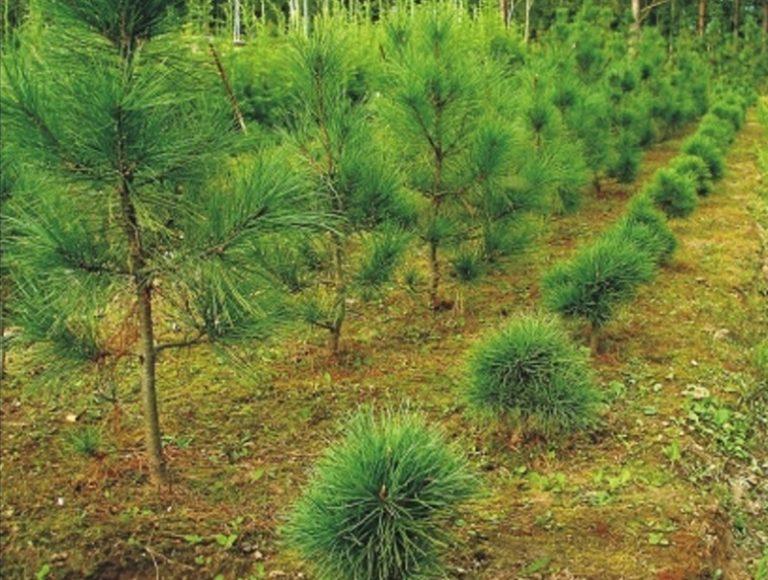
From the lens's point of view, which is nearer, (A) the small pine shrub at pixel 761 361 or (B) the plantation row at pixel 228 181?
(B) the plantation row at pixel 228 181

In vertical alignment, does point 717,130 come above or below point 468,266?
above

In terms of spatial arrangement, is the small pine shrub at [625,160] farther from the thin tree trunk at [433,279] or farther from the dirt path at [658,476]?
the thin tree trunk at [433,279]

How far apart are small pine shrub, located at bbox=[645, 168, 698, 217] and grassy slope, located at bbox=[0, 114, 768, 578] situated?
1759 millimetres

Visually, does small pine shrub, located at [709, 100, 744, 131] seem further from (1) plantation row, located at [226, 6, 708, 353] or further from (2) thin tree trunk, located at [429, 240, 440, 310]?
(2) thin tree trunk, located at [429, 240, 440, 310]

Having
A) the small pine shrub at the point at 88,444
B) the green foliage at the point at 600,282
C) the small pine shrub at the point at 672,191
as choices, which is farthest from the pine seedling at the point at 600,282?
the small pine shrub at the point at 672,191

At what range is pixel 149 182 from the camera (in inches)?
104

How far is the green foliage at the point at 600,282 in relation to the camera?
4066 mm

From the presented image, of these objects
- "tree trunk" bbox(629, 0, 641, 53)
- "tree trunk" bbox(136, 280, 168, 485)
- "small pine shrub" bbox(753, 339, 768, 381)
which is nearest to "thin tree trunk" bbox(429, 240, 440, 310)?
"small pine shrub" bbox(753, 339, 768, 381)

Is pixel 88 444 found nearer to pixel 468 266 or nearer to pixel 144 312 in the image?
pixel 144 312

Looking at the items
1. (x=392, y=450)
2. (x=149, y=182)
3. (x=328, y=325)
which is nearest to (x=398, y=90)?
(x=328, y=325)

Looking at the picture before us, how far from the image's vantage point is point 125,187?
2.62 meters

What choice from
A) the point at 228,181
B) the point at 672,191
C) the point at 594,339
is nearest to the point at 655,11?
the point at 672,191

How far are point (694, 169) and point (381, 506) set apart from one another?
247 inches

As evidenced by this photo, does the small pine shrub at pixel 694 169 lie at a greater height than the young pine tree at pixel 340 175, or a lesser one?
lesser
